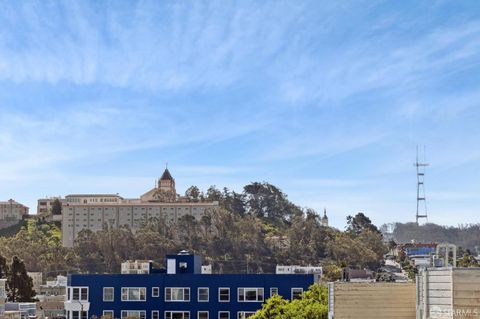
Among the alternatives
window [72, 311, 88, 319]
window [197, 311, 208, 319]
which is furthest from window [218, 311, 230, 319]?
window [72, 311, 88, 319]

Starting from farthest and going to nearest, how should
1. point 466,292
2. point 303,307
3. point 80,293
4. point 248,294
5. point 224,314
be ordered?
point 80,293 → point 224,314 → point 248,294 → point 303,307 → point 466,292

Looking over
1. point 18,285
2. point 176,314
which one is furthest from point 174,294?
point 18,285

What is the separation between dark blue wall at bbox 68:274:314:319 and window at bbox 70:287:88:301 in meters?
0.30

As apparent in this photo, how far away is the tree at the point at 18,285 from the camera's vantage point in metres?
93.5

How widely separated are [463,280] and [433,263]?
3.63 meters

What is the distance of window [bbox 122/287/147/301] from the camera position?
6222 centimetres

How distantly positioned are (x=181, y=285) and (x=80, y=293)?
7.40 meters

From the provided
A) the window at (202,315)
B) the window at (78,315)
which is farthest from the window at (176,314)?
the window at (78,315)

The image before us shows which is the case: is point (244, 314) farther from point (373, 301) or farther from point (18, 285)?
point (18, 285)

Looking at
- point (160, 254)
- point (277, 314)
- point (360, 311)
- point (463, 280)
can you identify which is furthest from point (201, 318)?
point (160, 254)

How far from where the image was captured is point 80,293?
6247 cm

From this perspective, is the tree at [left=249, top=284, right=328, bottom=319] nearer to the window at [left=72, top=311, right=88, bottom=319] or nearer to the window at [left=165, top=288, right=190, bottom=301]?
the window at [left=165, top=288, right=190, bottom=301]

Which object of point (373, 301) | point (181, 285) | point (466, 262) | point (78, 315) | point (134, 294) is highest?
point (373, 301)

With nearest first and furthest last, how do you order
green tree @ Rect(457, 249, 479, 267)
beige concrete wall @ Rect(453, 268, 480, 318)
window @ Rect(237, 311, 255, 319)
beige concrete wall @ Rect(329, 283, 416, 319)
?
beige concrete wall @ Rect(453, 268, 480, 318) → beige concrete wall @ Rect(329, 283, 416, 319) → window @ Rect(237, 311, 255, 319) → green tree @ Rect(457, 249, 479, 267)
